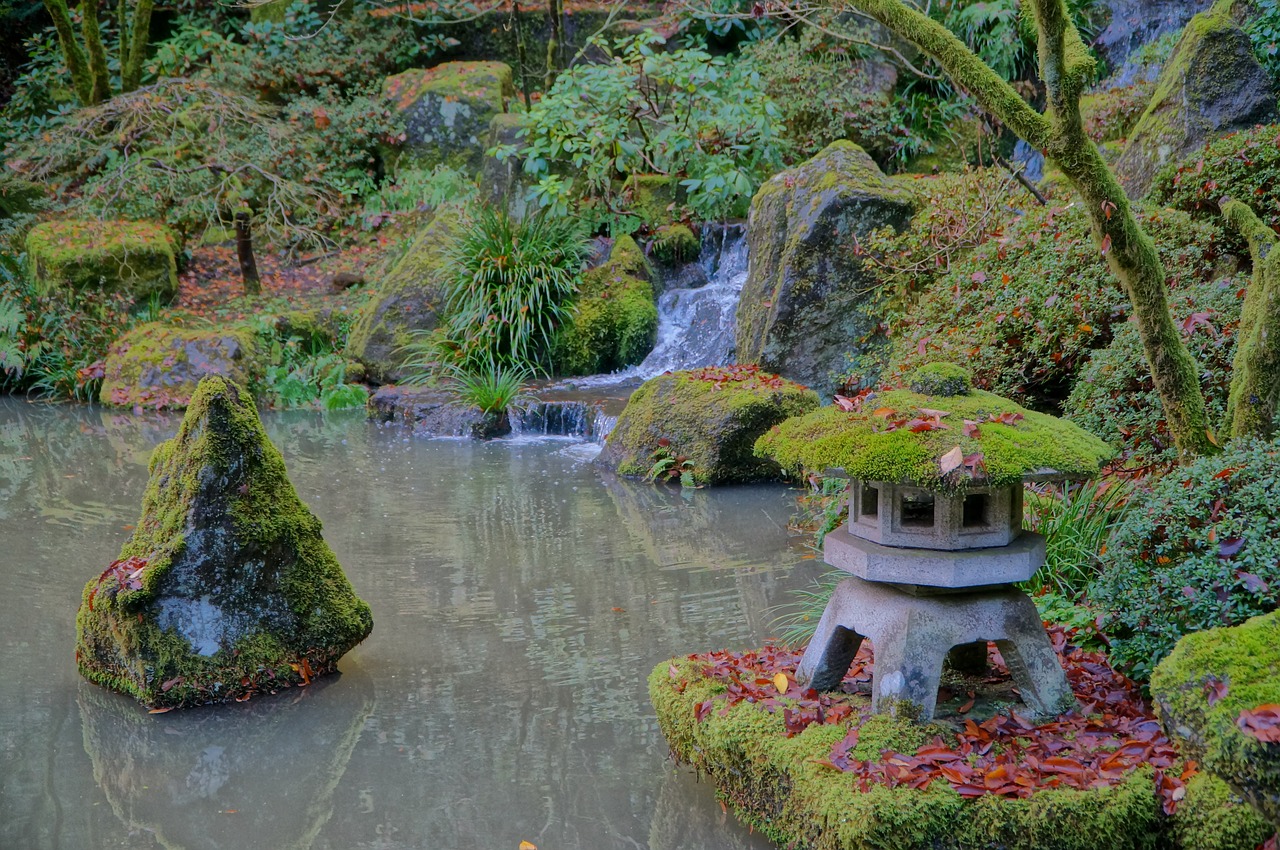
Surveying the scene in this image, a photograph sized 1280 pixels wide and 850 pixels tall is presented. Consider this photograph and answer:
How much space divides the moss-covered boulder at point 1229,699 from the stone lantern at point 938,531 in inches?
29.8

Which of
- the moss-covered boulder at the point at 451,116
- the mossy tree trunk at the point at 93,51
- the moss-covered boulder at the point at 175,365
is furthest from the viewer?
the moss-covered boulder at the point at 451,116

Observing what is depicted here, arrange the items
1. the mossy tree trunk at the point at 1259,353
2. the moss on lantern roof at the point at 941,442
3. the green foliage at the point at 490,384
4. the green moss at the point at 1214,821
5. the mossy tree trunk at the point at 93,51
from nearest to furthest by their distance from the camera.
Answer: the green moss at the point at 1214,821
the moss on lantern roof at the point at 941,442
the mossy tree trunk at the point at 1259,353
the green foliage at the point at 490,384
the mossy tree trunk at the point at 93,51

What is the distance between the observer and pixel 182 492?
4.76 meters

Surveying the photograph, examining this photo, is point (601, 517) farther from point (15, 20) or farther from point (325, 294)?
point (15, 20)

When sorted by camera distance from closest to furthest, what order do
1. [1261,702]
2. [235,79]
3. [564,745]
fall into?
[1261,702]
[564,745]
[235,79]

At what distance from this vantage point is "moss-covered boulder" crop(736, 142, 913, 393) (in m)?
9.58

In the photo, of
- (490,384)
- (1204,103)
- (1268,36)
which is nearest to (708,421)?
(490,384)

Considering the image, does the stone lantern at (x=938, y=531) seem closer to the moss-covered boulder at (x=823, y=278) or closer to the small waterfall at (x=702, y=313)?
the moss-covered boulder at (x=823, y=278)

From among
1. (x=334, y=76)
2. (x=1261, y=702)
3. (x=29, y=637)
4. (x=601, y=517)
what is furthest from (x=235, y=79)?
(x=1261, y=702)

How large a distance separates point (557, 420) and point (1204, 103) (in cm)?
647

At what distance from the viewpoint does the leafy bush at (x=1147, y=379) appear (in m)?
5.37

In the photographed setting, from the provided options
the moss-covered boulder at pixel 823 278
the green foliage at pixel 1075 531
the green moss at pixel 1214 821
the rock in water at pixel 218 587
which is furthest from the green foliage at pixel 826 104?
the green moss at pixel 1214 821

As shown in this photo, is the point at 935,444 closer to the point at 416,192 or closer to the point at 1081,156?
the point at 1081,156

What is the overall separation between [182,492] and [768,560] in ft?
11.6
